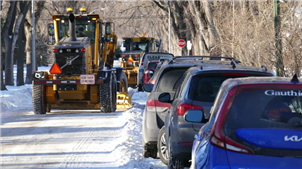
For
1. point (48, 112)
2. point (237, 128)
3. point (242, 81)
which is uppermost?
point (242, 81)

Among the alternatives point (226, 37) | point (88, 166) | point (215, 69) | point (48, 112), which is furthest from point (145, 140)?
point (226, 37)

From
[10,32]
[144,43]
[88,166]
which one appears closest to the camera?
[88,166]

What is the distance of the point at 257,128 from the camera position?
4.57 metres

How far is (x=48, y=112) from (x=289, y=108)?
15408 mm

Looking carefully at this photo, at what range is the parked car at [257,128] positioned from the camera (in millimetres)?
4453

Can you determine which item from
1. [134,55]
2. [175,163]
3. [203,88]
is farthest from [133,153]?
[134,55]

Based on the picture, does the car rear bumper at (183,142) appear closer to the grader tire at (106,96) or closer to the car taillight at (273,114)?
the car taillight at (273,114)

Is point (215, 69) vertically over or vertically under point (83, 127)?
over

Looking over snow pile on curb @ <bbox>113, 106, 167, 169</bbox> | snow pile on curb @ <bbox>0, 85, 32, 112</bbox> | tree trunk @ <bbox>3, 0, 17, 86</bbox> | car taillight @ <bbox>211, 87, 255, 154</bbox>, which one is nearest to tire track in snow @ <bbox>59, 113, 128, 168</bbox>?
snow pile on curb @ <bbox>113, 106, 167, 169</bbox>

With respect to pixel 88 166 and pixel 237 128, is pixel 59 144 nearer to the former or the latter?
pixel 88 166

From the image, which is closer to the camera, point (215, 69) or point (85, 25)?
point (215, 69)

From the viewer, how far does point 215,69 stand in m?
7.41

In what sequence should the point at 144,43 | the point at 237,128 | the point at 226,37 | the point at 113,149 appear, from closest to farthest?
the point at 237,128 < the point at 113,149 < the point at 226,37 < the point at 144,43

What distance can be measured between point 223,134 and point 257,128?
279mm
